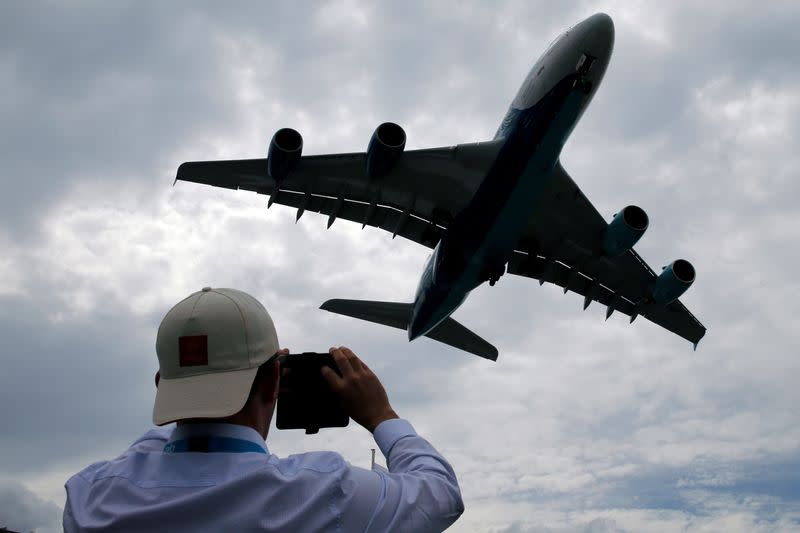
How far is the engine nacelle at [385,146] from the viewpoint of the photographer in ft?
51.4

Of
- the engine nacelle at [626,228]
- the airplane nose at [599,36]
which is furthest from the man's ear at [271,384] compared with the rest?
the engine nacelle at [626,228]

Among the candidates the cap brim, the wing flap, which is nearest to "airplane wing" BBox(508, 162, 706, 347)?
the wing flap

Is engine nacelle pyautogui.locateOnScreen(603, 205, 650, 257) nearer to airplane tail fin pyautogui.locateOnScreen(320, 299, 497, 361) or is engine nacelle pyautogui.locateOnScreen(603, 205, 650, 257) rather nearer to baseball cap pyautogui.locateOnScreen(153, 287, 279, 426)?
airplane tail fin pyautogui.locateOnScreen(320, 299, 497, 361)

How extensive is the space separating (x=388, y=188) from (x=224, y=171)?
4.47 metres

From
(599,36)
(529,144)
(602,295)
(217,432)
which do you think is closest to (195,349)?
(217,432)

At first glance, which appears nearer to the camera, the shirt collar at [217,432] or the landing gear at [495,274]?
the shirt collar at [217,432]

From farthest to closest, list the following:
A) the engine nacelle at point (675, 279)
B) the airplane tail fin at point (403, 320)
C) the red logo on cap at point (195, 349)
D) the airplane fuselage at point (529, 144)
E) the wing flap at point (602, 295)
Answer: the wing flap at point (602, 295) < the airplane tail fin at point (403, 320) < the engine nacelle at point (675, 279) < the airplane fuselage at point (529, 144) < the red logo on cap at point (195, 349)

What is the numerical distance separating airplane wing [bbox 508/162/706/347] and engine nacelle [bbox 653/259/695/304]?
1672mm

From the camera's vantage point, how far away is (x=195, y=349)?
1920 millimetres

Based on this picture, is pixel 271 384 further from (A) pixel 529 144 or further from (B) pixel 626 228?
(B) pixel 626 228

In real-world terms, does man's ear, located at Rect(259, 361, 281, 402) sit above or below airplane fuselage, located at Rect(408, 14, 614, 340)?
below

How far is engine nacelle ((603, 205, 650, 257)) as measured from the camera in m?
17.9

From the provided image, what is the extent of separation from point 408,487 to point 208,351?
69 cm

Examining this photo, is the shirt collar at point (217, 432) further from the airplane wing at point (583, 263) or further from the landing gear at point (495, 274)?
the airplane wing at point (583, 263)
